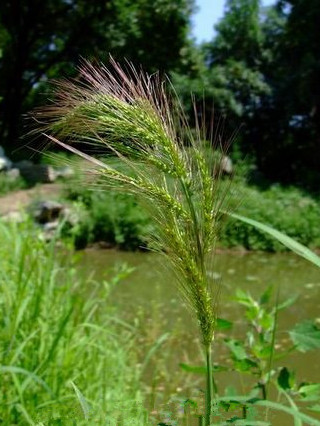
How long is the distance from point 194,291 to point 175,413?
0.32m

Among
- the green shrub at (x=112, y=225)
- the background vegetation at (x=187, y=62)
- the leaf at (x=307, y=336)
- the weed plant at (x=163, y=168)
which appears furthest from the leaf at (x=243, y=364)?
the background vegetation at (x=187, y=62)

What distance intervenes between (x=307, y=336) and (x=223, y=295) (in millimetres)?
3855

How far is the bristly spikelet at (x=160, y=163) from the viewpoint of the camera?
821mm

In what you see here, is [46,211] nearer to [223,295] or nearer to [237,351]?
[223,295]

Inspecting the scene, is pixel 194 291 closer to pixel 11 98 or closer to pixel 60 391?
pixel 60 391

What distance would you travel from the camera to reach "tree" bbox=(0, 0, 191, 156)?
50.4 feet

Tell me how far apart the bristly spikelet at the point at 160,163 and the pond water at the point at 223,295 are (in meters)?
1.29

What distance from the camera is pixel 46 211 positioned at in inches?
326

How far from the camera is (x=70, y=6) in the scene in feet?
51.3

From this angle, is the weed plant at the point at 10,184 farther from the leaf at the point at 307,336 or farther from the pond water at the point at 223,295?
the leaf at the point at 307,336

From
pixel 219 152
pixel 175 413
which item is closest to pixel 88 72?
pixel 219 152

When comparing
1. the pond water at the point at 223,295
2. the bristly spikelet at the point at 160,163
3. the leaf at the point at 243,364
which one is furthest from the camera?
the pond water at the point at 223,295

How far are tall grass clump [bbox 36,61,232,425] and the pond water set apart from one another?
4.19 ft

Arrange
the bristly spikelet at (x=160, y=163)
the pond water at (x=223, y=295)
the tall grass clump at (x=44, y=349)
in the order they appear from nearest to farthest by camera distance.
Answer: the bristly spikelet at (x=160, y=163)
the tall grass clump at (x=44, y=349)
the pond water at (x=223, y=295)
